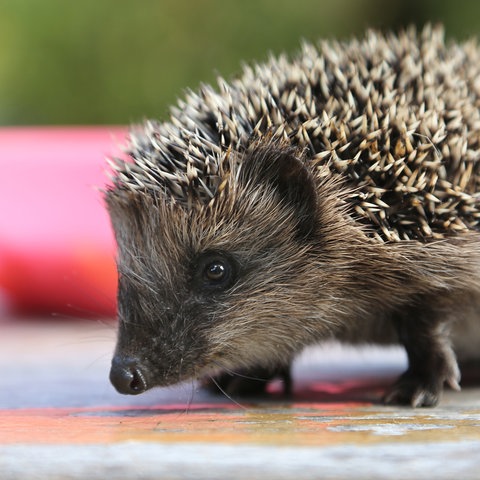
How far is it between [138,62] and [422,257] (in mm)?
4971

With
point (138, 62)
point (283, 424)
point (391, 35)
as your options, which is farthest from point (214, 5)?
point (283, 424)

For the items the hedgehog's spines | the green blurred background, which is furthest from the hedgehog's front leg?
the green blurred background

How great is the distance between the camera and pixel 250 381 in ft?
6.25

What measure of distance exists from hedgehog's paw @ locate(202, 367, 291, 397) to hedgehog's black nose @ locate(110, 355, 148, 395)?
289mm

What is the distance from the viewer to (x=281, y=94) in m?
1.74

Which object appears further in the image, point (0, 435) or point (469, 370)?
point (469, 370)

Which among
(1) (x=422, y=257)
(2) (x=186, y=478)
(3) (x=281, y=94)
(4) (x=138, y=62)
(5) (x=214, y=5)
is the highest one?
Answer: (5) (x=214, y=5)

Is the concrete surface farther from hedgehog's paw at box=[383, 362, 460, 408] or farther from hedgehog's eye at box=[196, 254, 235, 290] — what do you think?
hedgehog's eye at box=[196, 254, 235, 290]

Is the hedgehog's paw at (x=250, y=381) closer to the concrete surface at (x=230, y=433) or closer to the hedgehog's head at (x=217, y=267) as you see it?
the concrete surface at (x=230, y=433)

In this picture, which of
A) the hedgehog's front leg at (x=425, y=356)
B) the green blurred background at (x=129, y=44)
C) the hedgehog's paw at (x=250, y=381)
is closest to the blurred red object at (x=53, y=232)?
the hedgehog's paw at (x=250, y=381)

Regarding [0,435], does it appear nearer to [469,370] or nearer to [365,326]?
[365,326]

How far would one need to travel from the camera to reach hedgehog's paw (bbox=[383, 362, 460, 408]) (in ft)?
5.45

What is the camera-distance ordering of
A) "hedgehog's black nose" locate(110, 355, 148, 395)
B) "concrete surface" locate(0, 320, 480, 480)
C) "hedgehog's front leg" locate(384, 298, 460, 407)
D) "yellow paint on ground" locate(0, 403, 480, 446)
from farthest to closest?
"hedgehog's front leg" locate(384, 298, 460, 407), "hedgehog's black nose" locate(110, 355, 148, 395), "yellow paint on ground" locate(0, 403, 480, 446), "concrete surface" locate(0, 320, 480, 480)

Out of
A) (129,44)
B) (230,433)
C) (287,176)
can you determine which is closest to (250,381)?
(287,176)
